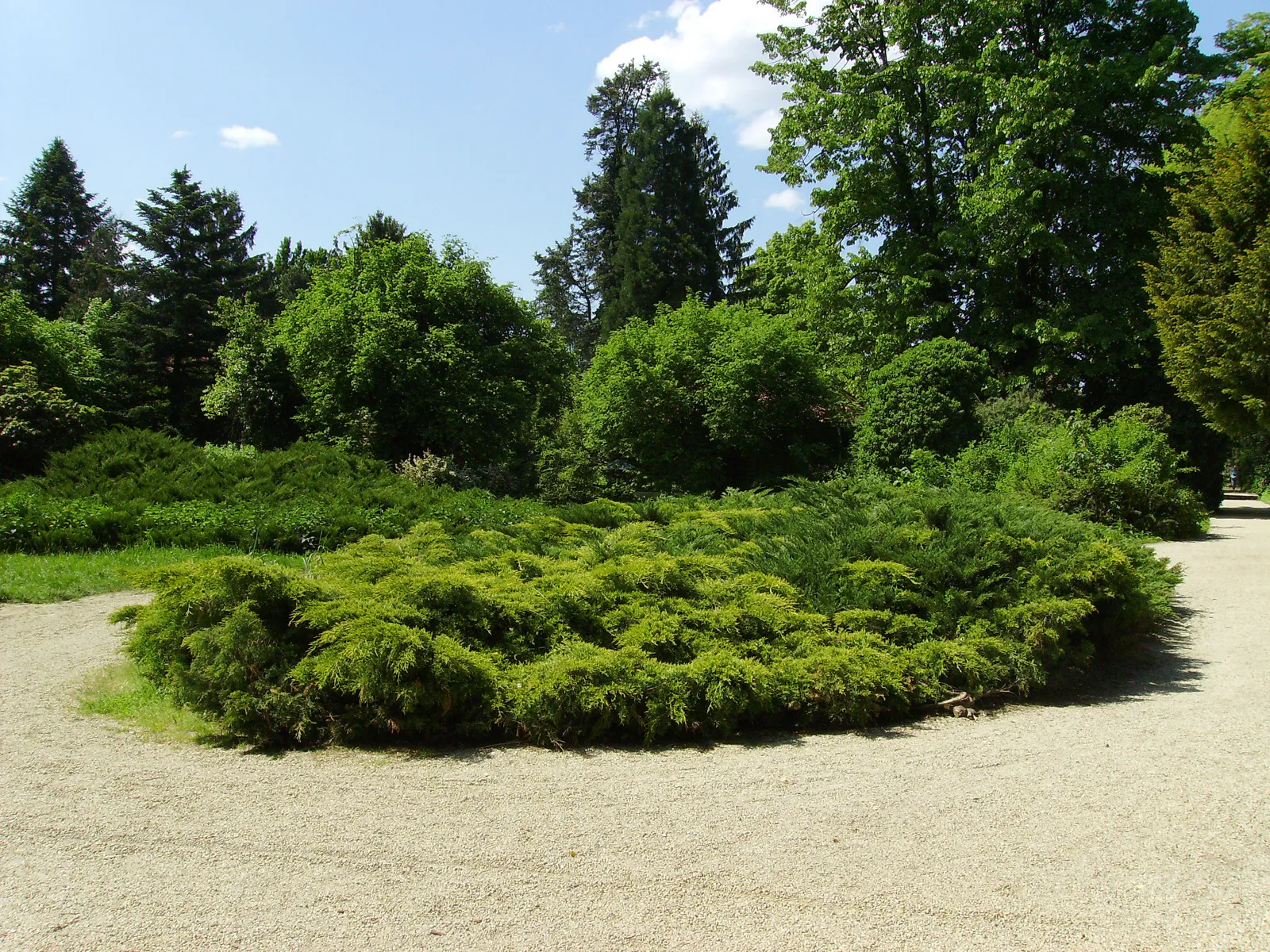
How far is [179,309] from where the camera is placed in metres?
28.8

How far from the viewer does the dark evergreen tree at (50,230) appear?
38969 millimetres

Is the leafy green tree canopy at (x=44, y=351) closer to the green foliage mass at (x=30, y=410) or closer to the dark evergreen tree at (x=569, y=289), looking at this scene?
the green foliage mass at (x=30, y=410)

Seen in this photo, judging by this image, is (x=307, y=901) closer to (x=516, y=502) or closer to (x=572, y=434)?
(x=516, y=502)

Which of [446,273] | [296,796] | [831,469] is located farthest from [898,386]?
[296,796]

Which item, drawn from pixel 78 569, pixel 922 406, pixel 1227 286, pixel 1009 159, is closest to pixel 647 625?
pixel 78 569

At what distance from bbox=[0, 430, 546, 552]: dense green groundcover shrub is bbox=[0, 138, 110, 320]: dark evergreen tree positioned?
33.3 m

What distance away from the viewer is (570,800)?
3637mm

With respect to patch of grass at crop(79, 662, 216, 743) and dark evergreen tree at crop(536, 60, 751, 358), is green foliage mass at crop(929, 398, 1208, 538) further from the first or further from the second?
dark evergreen tree at crop(536, 60, 751, 358)

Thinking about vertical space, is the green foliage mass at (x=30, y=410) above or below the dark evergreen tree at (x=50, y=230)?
below

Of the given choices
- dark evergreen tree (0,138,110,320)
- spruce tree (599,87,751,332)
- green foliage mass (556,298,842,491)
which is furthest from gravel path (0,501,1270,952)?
dark evergreen tree (0,138,110,320)

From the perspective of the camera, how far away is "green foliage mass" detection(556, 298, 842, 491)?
1725 cm

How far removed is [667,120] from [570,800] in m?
34.7

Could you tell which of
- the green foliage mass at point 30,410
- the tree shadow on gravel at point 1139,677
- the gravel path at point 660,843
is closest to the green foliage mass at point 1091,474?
the tree shadow on gravel at point 1139,677

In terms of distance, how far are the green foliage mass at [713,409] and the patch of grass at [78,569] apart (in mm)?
10011
